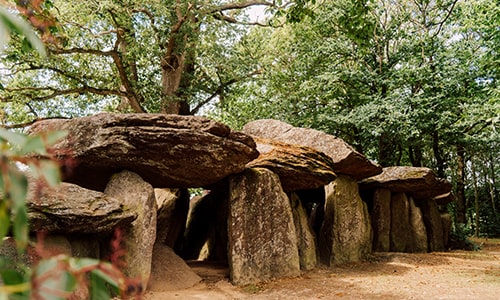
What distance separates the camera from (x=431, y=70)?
45.1 ft

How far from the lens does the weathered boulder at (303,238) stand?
9.23 metres

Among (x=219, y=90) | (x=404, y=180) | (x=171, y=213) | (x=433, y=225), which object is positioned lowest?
(x=433, y=225)

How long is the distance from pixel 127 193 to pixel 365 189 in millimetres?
8369

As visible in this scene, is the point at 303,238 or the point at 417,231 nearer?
the point at 303,238

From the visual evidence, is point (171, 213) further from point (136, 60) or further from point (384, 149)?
point (384, 149)

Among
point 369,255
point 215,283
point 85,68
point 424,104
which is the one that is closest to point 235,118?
point 85,68

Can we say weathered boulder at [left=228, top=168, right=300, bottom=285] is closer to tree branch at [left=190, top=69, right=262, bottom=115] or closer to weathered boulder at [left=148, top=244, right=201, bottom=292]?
weathered boulder at [left=148, top=244, right=201, bottom=292]

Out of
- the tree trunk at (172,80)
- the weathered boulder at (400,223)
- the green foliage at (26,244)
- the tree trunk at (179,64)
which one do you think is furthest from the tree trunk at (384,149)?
the green foliage at (26,244)

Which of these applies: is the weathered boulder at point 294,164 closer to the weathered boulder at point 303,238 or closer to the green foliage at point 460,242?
the weathered boulder at point 303,238

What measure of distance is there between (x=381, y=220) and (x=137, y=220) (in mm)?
8201

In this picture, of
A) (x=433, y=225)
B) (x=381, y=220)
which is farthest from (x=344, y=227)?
(x=433, y=225)

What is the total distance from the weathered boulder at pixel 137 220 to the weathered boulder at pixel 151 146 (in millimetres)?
287

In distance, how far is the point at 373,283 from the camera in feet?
25.2

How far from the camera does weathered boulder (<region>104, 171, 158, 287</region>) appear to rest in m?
6.62
